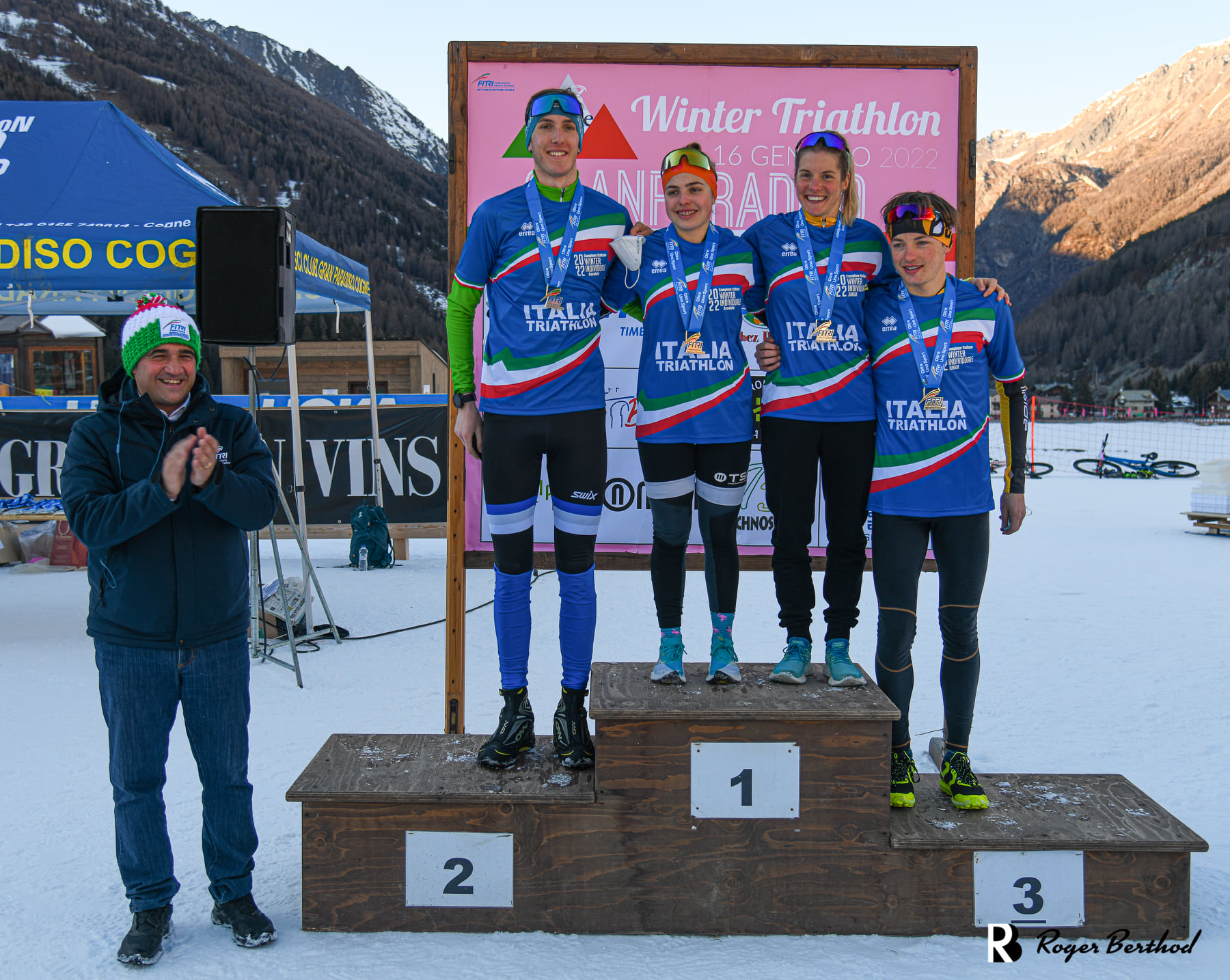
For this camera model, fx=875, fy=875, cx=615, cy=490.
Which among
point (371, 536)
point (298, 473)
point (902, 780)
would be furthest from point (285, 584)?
point (902, 780)

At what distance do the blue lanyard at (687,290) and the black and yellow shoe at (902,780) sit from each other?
144 centimetres

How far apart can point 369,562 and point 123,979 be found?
7.08 metres

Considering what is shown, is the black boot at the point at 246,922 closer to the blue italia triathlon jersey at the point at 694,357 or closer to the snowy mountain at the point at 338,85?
the blue italia triathlon jersey at the point at 694,357

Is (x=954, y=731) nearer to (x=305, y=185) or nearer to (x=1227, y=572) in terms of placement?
(x=1227, y=572)

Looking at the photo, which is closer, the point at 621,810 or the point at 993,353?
the point at 621,810

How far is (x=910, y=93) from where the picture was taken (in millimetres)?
3693

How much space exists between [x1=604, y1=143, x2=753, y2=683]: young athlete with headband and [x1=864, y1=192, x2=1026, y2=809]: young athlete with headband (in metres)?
0.46

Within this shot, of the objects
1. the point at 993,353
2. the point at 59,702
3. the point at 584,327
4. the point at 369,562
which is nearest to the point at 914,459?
the point at 993,353

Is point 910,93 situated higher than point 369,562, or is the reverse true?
point 910,93

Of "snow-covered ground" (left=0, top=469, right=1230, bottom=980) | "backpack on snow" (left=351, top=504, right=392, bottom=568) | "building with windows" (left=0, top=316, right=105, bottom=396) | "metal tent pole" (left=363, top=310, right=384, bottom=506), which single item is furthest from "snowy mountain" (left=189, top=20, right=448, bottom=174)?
"snow-covered ground" (left=0, top=469, right=1230, bottom=980)

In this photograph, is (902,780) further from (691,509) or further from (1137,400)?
(1137,400)

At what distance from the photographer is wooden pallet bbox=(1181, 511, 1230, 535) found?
37.1 feet

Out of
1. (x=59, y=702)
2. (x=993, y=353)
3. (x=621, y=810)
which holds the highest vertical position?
(x=993, y=353)

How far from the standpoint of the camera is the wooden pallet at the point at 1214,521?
11312mm
